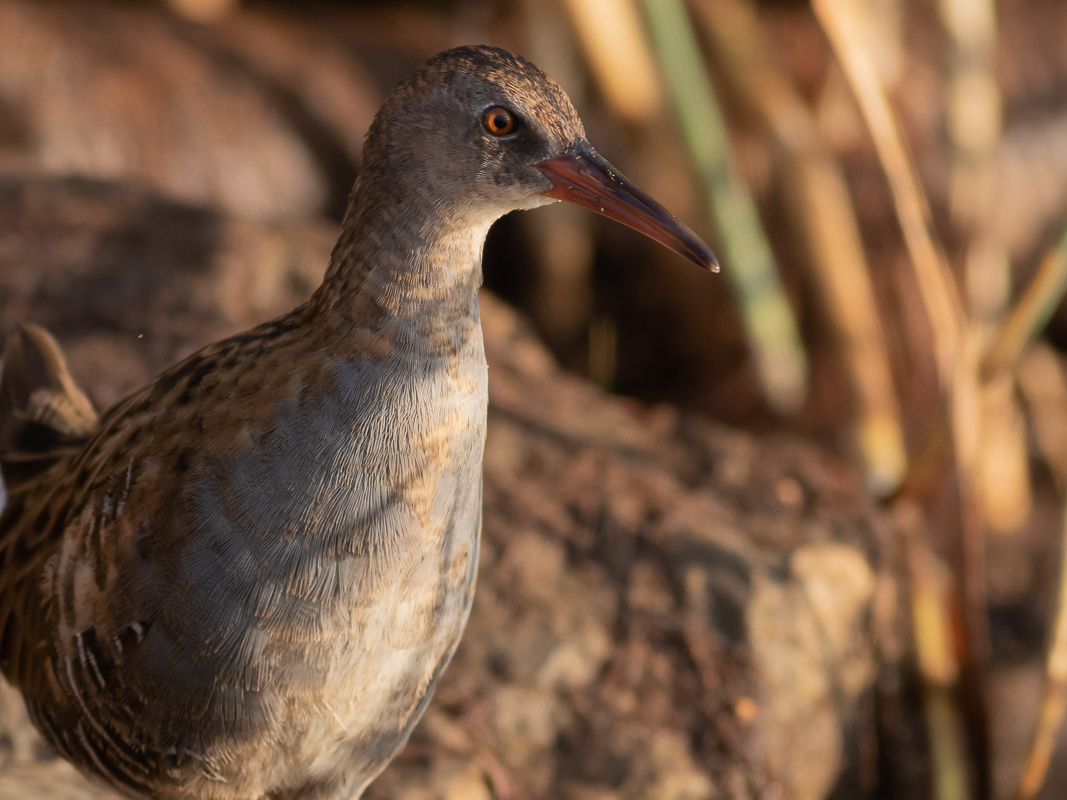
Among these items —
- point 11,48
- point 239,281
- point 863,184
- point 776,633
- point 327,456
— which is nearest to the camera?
point 327,456

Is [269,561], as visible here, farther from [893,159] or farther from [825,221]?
[825,221]

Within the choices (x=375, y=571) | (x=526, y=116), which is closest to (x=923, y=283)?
(x=526, y=116)

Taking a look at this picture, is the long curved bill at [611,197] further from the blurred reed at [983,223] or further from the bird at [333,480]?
the blurred reed at [983,223]

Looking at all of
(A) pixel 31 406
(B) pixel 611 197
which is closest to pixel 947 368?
(B) pixel 611 197

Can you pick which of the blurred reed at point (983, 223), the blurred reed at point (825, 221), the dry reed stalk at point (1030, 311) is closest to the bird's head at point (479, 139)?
the dry reed stalk at point (1030, 311)

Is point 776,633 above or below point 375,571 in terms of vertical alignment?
below

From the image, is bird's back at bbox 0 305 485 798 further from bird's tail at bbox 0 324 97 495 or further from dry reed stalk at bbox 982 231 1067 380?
dry reed stalk at bbox 982 231 1067 380

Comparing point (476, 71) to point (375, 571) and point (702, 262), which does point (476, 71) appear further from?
point (375, 571)
